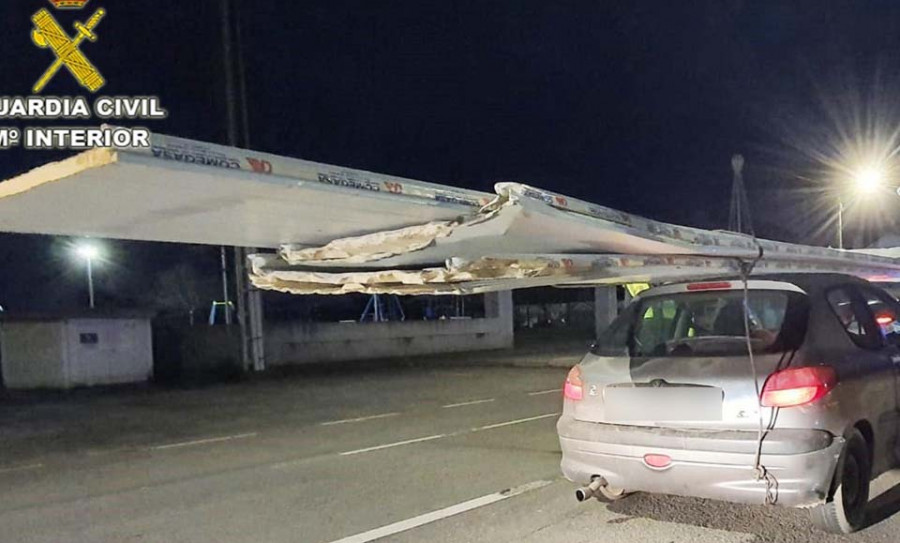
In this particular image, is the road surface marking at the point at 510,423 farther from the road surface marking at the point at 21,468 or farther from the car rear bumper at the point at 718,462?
the car rear bumper at the point at 718,462

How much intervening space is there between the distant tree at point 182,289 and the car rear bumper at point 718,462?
148 ft

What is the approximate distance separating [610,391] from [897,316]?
284 cm

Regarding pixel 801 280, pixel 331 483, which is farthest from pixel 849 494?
pixel 331 483

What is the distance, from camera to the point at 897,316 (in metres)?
6.61

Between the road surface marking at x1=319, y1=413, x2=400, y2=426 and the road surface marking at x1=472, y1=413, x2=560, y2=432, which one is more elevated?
the road surface marking at x1=472, y1=413, x2=560, y2=432

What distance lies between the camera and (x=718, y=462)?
190 inches

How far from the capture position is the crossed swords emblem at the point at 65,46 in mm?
13562

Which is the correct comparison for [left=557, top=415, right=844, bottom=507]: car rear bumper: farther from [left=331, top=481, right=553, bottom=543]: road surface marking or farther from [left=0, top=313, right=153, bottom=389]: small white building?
[left=0, top=313, right=153, bottom=389]: small white building

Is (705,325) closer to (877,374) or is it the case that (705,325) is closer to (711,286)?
(711,286)

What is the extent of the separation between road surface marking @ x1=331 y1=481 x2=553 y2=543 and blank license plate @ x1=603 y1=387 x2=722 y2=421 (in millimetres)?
1490

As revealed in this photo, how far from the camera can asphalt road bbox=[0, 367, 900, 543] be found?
559 centimetres

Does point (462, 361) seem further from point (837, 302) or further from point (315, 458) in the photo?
point (837, 302)

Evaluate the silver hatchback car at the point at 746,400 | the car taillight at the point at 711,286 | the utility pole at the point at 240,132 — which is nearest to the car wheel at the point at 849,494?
the silver hatchback car at the point at 746,400

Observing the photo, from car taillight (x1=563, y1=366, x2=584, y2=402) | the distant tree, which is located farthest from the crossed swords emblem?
the distant tree
